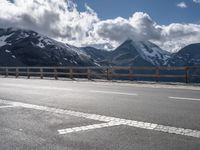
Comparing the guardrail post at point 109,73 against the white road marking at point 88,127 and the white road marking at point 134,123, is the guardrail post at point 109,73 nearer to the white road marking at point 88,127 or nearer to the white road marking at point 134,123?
the white road marking at point 134,123

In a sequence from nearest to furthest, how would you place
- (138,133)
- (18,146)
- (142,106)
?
(18,146) < (138,133) < (142,106)

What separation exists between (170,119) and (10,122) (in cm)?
396

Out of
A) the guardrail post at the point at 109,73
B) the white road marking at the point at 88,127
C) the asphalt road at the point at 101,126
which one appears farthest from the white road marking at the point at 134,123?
the guardrail post at the point at 109,73

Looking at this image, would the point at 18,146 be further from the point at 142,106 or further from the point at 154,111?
the point at 142,106

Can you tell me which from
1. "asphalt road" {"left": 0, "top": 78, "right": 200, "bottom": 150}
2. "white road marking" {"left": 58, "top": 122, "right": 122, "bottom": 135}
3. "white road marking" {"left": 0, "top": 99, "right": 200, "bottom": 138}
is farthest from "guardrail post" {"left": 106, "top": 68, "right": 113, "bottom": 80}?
"white road marking" {"left": 58, "top": 122, "right": 122, "bottom": 135}

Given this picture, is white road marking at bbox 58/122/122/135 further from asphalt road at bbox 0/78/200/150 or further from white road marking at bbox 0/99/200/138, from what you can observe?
white road marking at bbox 0/99/200/138

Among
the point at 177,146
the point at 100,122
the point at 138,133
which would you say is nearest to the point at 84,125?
the point at 100,122

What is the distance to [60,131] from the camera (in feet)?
21.9

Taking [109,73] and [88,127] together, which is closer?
[88,127]

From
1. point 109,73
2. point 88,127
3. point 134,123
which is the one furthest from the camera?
point 109,73

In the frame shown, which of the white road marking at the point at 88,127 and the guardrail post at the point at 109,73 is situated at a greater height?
the guardrail post at the point at 109,73

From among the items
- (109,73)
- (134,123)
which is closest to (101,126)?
(134,123)

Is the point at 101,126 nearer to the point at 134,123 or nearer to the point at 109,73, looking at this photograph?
the point at 134,123

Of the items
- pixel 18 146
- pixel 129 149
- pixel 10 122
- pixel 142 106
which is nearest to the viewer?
pixel 129 149
